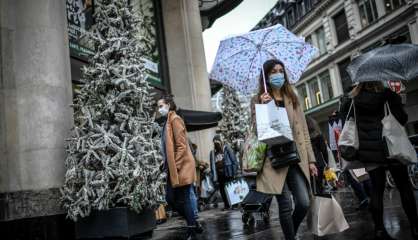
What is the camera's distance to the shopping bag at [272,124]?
3738 millimetres

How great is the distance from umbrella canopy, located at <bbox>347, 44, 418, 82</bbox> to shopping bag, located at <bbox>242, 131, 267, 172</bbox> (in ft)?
3.79

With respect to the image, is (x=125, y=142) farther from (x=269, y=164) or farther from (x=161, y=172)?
(x=269, y=164)

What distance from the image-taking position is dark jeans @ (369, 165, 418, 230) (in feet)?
13.4

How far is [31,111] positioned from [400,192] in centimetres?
498

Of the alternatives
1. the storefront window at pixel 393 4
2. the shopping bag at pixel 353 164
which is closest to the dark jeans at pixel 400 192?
the shopping bag at pixel 353 164

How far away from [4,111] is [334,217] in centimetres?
479

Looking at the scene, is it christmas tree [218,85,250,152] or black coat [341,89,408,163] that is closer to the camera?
black coat [341,89,408,163]

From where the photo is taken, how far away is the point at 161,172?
237 inches

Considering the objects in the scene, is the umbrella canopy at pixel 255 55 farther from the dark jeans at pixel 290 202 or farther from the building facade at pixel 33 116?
the building facade at pixel 33 116

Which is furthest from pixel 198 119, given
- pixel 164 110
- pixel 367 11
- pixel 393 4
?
pixel 367 11

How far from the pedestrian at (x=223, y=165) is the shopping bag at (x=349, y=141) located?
6.90 meters

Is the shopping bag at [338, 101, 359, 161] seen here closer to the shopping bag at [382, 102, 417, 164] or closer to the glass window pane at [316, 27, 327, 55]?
the shopping bag at [382, 102, 417, 164]

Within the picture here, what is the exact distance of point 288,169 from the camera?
13.2ft

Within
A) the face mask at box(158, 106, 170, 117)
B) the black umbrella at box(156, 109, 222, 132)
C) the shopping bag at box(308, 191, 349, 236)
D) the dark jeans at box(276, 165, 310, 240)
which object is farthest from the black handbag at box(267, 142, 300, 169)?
the black umbrella at box(156, 109, 222, 132)
